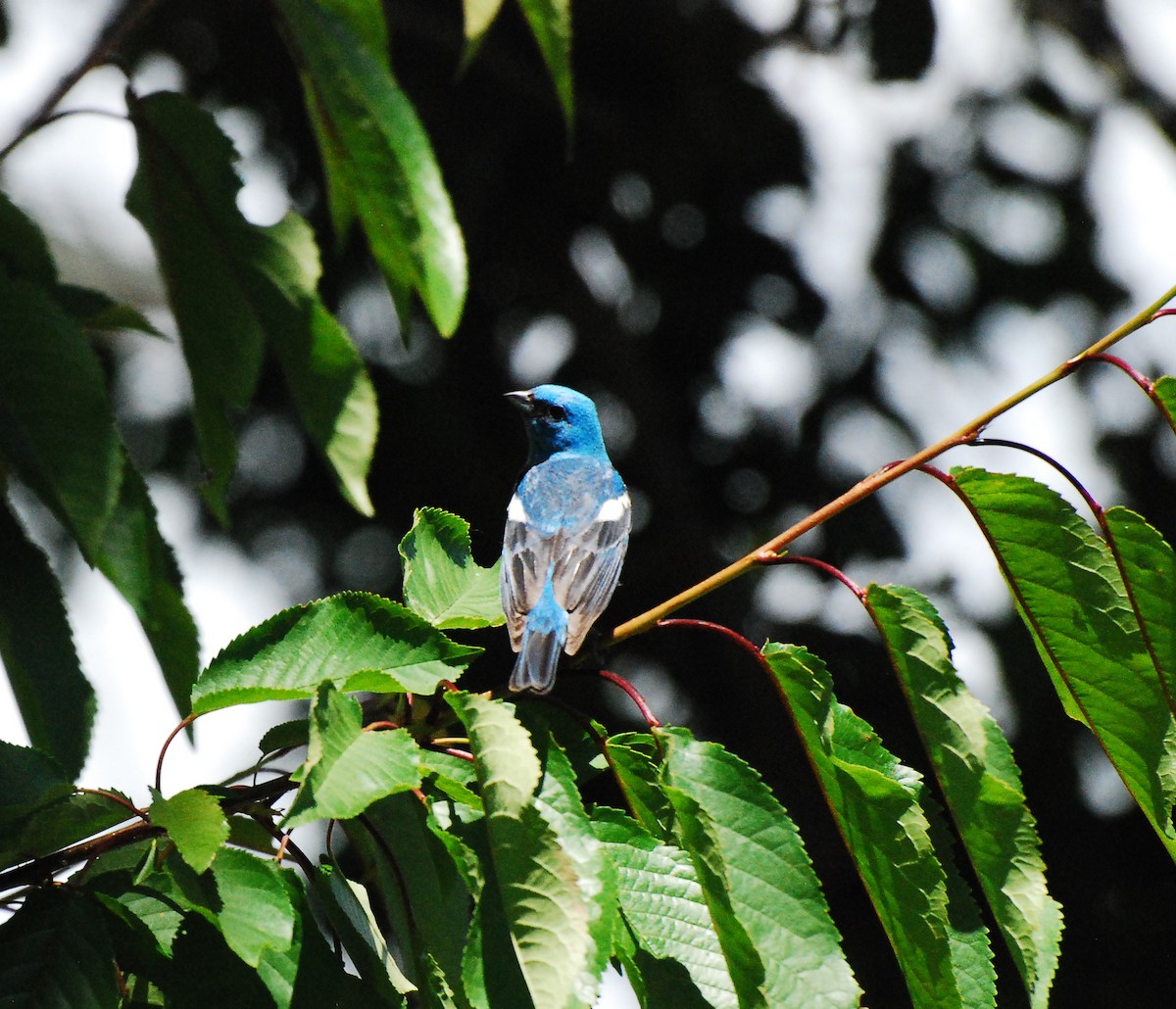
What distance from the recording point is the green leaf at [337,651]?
57.7 inches

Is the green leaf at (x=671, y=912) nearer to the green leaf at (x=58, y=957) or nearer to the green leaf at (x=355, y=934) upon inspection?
the green leaf at (x=355, y=934)

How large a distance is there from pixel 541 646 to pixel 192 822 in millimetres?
1095

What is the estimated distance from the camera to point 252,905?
1298mm

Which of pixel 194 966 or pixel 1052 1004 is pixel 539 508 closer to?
pixel 194 966

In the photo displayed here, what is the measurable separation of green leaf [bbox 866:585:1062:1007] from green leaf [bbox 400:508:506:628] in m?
0.57

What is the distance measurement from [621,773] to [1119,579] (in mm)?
638

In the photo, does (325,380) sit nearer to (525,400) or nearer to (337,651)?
(337,651)

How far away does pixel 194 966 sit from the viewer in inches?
52.2

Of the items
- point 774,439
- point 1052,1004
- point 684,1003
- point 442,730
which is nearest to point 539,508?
point 442,730

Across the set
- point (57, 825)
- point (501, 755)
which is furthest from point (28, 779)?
point (501, 755)

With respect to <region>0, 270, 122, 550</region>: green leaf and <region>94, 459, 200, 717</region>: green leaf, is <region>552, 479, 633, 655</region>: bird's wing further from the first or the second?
<region>0, 270, 122, 550</region>: green leaf

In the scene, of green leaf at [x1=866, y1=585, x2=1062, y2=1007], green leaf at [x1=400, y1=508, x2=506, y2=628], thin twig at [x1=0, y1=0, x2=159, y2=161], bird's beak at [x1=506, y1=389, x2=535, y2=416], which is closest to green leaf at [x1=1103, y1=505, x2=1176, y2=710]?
green leaf at [x1=866, y1=585, x2=1062, y2=1007]

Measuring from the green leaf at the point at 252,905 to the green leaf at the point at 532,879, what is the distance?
0.71 ft

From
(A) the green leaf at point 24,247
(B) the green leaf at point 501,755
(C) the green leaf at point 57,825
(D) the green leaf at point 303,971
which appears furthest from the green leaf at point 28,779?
(A) the green leaf at point 24,247
